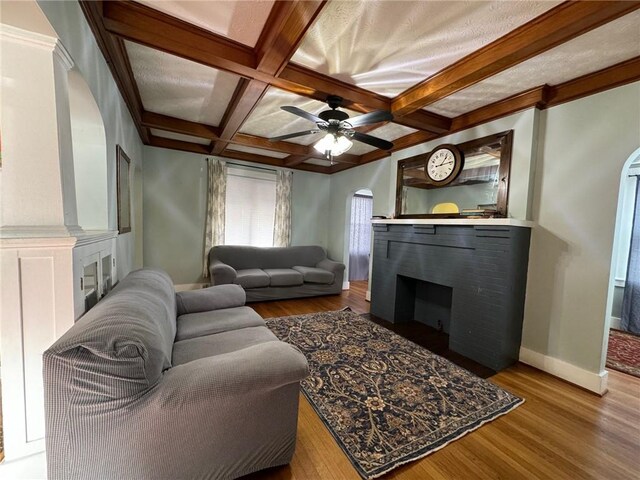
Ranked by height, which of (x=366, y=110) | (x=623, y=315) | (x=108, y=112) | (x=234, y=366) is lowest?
(x=623, y=315)

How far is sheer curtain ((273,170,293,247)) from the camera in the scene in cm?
507

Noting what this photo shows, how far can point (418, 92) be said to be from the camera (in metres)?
2.36

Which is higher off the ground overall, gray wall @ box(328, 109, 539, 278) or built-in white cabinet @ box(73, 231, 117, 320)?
gray wall @ box(328, 109, 539, 278)

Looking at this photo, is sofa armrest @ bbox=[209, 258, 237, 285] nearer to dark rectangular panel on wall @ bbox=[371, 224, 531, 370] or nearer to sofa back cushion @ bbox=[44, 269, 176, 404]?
dark rectangular panel on wall @ bbox=[371, 224, 531, 370]

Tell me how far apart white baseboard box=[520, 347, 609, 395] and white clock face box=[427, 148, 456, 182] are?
2071 millimetres

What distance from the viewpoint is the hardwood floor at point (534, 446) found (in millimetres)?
1412

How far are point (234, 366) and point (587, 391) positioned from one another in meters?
2.88

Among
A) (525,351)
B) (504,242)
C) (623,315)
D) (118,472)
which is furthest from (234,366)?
(623,315)

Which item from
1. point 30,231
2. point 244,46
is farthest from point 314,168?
point 30,231

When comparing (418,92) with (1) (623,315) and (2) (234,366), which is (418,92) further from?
(1) (623,315)

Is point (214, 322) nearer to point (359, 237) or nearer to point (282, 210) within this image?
point (282, 210)

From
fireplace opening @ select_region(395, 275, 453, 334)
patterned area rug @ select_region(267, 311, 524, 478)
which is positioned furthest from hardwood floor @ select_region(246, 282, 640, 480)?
fireplace opening @ select_region(395, 275, 453, 334)

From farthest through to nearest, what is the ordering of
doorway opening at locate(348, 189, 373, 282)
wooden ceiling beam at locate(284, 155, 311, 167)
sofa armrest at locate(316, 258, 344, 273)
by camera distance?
doorway opening at locate(348, 189, 373, 282) < sofa armrest at locate(316, 258, 344, 273) < wooden ceiling beam at locate(284, 155, 311, 167)

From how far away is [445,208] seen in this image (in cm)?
318
